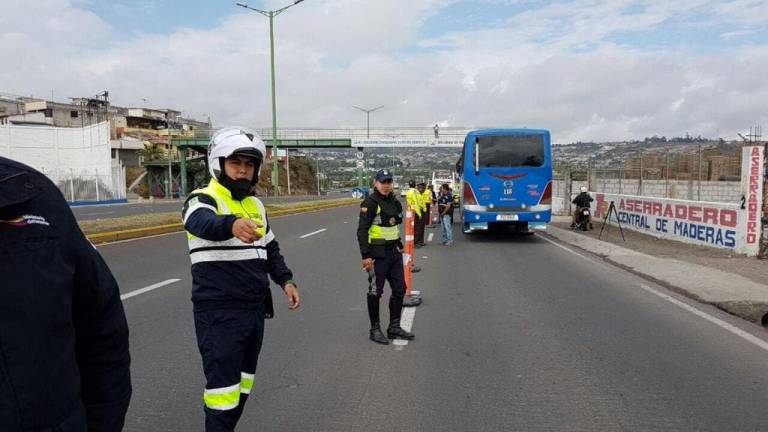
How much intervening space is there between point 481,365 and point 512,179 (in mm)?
11956

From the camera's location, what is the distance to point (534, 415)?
400 centimetres

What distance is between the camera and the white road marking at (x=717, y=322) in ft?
19.3

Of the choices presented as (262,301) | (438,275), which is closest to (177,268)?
(438,275)

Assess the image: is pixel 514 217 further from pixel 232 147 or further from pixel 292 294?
pixel 232 147

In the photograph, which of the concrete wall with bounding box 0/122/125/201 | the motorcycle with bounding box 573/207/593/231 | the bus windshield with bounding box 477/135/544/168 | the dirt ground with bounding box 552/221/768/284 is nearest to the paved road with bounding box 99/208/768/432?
the dirt ground with bounding box 552/221/768/284

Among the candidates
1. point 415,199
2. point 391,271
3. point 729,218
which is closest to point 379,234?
point 391,271

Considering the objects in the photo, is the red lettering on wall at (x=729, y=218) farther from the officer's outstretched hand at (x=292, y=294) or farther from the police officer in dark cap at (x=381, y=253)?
the officer's outstretched hand at (x=292, y=294)

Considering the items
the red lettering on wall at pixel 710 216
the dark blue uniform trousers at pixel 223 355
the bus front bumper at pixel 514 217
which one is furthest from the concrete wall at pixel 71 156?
the dark blue uniform trousers at pixel 223 355

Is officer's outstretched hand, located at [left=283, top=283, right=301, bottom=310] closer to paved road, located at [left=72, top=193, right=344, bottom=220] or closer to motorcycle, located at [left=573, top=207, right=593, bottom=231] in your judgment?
motorcycle, located at [left=573, top=207, right=593, bottom=231]

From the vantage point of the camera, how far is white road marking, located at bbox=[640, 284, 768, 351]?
5883 mm

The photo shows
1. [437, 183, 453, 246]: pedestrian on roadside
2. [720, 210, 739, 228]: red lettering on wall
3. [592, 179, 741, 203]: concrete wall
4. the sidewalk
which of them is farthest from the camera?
[592, 179, 741, 203]: concrete wall

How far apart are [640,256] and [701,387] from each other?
868cm

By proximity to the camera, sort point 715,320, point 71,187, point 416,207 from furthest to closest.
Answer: point 71,187, point 416,207, point 715,320

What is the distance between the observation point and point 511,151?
54.5 ft
